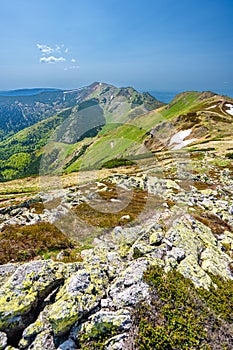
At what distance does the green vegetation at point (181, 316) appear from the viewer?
7539 millimetres

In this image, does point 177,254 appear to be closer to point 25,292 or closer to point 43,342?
point 43,342

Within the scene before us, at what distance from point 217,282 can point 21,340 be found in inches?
345

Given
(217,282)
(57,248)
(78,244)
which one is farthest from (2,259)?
(217,282)

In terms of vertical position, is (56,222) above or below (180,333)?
below

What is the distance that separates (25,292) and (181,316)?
251 inches

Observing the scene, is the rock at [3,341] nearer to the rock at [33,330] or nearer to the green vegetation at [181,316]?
the rock at [33,330]

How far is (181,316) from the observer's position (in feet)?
26.9

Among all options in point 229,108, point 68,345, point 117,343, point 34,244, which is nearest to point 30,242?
point 34,244

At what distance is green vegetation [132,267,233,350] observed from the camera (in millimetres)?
7539

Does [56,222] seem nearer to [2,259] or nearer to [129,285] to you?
[2,259]

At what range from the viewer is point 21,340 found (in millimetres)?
8070

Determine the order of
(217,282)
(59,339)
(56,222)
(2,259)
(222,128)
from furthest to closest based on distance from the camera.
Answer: (222,128), (56,222), (2,259), (217,282), (59,339)

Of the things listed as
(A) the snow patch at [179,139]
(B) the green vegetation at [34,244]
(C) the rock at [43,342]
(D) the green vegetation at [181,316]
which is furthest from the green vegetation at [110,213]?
(A) the snow patch at [179,139]

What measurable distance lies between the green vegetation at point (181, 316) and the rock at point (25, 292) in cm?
422
